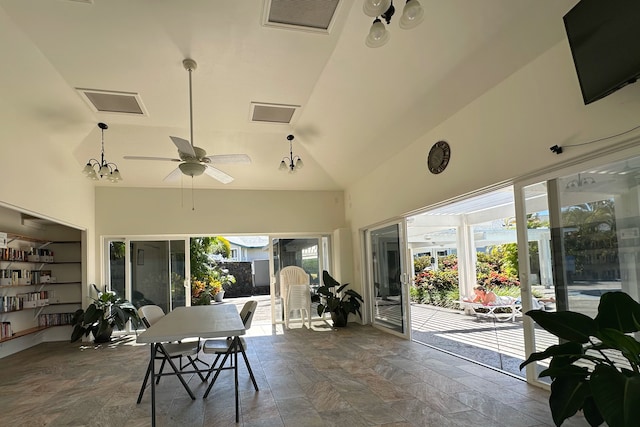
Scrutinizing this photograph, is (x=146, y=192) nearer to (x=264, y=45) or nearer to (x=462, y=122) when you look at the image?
(x=264, y=45)

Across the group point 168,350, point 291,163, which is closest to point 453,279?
point 291,163

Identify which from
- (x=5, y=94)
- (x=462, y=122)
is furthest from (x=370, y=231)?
(x=5, y=94)

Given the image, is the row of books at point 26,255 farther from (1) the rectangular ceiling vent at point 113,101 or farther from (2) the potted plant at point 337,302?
(2) the potted plant at point 337,302

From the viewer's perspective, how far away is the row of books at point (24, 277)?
5703 mm

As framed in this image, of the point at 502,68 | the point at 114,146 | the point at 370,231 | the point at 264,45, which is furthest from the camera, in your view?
the point at 370,231

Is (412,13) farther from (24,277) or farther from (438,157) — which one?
(24,277)

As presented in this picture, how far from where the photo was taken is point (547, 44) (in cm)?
309

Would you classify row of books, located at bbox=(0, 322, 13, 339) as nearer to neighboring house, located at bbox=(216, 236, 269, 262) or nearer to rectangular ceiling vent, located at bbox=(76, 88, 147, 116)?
rectangular ceiling vent, located at bbox=(76, 88, 147, 116)

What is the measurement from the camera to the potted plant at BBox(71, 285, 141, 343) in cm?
625

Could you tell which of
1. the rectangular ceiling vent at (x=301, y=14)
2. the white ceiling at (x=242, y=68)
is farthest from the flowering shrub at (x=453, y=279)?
the rectangular ceiling vent at (x=301, y=14)

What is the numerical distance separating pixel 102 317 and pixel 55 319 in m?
1.13

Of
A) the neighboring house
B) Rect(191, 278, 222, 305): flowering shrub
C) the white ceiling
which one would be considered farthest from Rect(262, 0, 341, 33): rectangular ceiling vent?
the neighboring house

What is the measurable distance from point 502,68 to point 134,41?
3419mm

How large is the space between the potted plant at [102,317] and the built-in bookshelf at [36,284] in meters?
0.62
